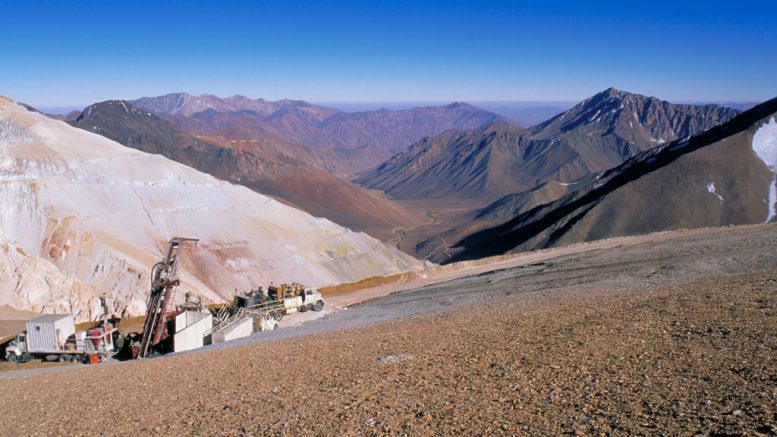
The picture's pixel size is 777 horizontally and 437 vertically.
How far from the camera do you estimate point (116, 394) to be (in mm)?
13055

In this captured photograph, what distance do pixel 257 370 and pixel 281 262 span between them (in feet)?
111

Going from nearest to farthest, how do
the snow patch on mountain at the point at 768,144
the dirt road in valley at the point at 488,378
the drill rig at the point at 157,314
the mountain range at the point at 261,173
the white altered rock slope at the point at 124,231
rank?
the dirt road in valley at the point at 488,378 < the drill rig at the point at 157,314 < the white altered rock slope at the point at 124,231 < the snow patch on mountain at the point at 768,144 < the mountain range at the point at 261,173

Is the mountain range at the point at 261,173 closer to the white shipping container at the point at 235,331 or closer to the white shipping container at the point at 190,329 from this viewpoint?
the white shipping container at the point at 235,331

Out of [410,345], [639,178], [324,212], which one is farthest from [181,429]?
[324,212]

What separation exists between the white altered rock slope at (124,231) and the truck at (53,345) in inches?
397

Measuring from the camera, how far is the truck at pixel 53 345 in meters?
23.0

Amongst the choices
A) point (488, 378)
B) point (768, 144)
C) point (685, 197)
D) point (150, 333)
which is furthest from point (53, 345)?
point (768, 144)

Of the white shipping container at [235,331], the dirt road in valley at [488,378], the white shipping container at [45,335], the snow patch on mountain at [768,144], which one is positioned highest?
the snow patch on mountain at [768,144]

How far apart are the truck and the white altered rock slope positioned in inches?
397

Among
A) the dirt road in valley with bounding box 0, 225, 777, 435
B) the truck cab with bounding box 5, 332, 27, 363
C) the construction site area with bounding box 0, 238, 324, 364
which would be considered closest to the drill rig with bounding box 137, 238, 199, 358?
the construction site area with bounding box 0, 238, 324, 364

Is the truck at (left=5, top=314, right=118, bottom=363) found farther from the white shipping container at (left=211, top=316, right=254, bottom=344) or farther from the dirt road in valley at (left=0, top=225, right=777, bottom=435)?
the dirt road in valley at (left=0, top=225, right=777, bottom=435)

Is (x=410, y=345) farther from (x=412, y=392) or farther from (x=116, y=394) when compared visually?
(x=116, y=394)

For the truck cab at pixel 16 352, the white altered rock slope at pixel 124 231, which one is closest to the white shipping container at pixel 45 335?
the truck cab at pixel 16 352

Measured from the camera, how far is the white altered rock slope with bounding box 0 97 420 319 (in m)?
35.1
